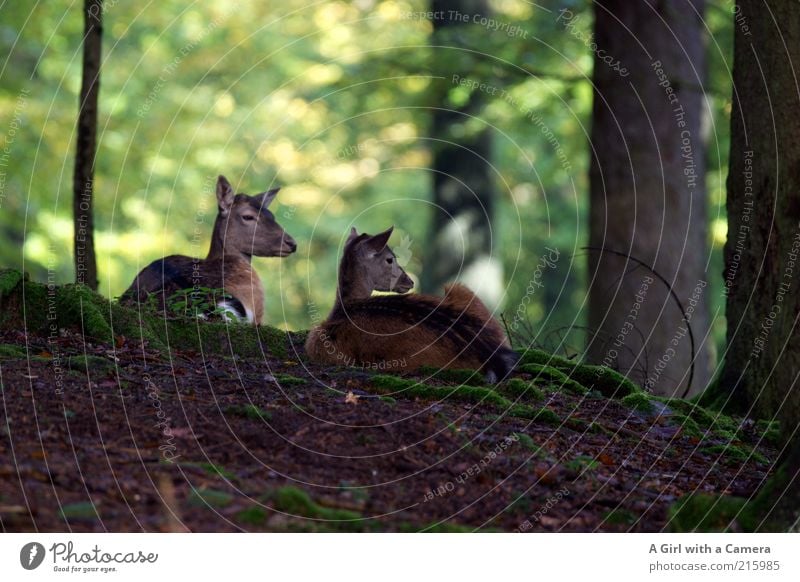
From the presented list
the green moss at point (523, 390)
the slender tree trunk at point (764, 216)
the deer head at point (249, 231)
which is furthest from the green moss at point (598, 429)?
the deer head at point (249, 231)

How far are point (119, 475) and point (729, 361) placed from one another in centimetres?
540

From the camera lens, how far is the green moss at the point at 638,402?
871 cm

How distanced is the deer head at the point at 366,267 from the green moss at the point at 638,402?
2.96 meters

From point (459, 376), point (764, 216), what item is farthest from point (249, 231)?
point (764, 216)

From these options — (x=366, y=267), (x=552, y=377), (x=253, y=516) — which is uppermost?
(x=366, y=267)

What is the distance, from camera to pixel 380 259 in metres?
10.9

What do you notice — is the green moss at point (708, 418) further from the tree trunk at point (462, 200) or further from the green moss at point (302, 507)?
the tree trunk at point (462, 200)

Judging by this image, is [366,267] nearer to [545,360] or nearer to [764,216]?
[545,360]

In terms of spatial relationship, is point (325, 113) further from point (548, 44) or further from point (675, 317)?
point (675, 317)

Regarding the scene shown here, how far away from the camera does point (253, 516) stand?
18.5 feet

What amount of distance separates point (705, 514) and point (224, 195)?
307 inches

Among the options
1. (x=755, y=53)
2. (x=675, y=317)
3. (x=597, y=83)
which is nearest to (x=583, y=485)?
(x=755, y=53)

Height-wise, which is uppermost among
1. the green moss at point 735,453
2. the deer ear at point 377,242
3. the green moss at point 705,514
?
the deer ear at point 377,242

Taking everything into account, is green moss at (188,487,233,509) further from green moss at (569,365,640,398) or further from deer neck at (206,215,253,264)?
deer neck at (206,215,253,264)
